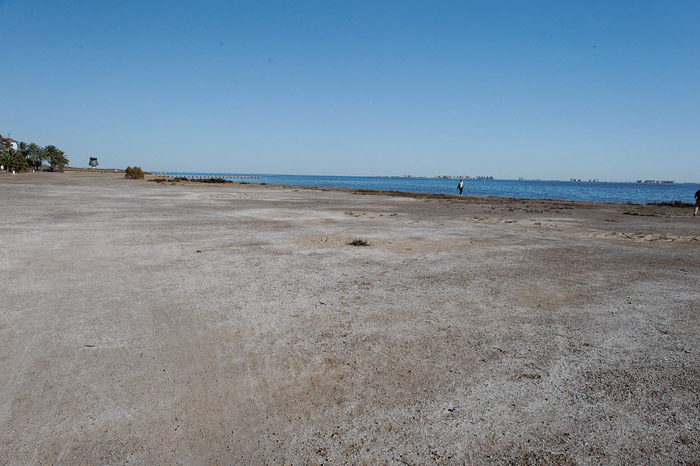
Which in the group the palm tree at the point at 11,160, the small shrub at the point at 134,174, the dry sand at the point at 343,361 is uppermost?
the palm tree at the point at 11,160

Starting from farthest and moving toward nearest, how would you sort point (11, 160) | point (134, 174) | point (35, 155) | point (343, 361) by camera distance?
1. point (35, 155)
2. point (11, 160)
3. point (134, 174)
4. point (343, 361)

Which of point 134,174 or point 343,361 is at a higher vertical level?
point 134,174

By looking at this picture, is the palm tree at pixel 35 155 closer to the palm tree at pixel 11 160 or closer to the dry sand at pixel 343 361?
the palm tree at pixel 11 160

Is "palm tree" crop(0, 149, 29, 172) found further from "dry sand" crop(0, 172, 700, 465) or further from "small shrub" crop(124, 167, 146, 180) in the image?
"dry sand" crop(0, 172, 700, 465)

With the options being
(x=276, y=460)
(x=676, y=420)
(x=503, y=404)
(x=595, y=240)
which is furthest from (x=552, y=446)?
(x=595, y=240)

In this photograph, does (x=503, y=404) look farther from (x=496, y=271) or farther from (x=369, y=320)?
(x=496, y=271)

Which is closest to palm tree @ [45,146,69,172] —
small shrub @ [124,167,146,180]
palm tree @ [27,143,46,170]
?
palm tree @ [27,143,46,170]

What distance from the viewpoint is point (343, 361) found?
424 cm

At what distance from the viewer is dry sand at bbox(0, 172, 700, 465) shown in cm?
300

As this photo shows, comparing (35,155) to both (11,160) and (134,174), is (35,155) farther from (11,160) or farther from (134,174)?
(134,174)

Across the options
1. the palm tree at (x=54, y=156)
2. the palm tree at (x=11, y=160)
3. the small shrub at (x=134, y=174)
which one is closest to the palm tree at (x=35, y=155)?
the palm tree at (x=54, y=156)

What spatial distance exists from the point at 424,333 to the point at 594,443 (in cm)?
220

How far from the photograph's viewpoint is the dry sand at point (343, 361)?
118 inches

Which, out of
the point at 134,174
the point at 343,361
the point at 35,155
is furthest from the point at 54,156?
the point at 343,361
